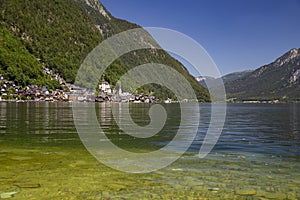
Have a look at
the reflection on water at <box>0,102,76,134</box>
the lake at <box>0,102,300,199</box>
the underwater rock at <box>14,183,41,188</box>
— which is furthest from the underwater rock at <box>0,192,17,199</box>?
the reflection on water at <box>0,102,76,134</box>

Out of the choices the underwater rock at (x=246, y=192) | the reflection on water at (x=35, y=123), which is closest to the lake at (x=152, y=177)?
the underwater rock at (x=246, y=192)

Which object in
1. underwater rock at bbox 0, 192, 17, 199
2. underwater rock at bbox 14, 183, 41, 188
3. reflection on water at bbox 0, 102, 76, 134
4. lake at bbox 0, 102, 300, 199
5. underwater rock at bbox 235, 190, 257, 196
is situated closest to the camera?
underwater rock at bbox 0, 192, 17, 199

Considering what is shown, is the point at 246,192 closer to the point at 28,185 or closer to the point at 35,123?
the point at 28,185

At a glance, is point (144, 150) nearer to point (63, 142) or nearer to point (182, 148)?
point (182, 148)

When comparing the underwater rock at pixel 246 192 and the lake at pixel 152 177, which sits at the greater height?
the lake at pixel 152 177

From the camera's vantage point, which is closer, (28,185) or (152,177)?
(28,185)

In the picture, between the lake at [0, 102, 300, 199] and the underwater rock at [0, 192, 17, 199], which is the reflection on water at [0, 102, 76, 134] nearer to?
the lake at [0, 102, 300, 199]

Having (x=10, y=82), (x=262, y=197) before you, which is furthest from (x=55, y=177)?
(x=10, y=82)

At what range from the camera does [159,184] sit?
10773 mm

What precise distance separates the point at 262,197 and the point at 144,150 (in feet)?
33.3

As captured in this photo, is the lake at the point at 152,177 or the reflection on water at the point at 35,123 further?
the reflection on water at the point at 35,123

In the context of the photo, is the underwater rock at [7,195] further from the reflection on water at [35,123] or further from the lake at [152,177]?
the reflection on water at [35,123]

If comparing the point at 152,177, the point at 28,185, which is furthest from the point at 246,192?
the point at 28,185

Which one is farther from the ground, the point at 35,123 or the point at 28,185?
the point at 35,123
